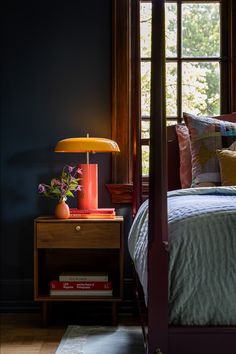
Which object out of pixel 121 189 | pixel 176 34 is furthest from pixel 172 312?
pixel 176 34

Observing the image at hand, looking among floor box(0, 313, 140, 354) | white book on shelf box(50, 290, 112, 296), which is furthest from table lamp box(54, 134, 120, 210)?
floor box(0, 313, 140, 354)

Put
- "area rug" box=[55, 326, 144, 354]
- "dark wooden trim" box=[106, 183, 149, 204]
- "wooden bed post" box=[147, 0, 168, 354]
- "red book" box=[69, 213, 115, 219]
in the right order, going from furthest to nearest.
Result: "dark wooden trim" box=[106, 183, 149, 204]
"red book" box=[69, 213, 115, 219]
"area rug" box=[55, 326, 144, 354]
"wooden bed post" box=[147, 0, 168, 354]

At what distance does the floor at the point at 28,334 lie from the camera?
2572mm

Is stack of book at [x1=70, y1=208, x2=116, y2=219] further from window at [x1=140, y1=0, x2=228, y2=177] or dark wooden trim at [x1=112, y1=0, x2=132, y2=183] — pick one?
window at [x1=140, y1=0, x2=228, y2=177]

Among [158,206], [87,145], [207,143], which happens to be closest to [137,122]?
[87,145]

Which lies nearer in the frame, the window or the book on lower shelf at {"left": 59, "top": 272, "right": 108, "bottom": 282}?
the book on lower shelf at {"left": 59, "top": 272, "right": 108, "bottom": 282}

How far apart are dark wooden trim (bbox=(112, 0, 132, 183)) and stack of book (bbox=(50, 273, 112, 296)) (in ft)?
2.20

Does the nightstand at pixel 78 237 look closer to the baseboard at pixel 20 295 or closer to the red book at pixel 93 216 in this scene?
the red book at pixel 93 216

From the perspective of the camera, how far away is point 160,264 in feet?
4.47

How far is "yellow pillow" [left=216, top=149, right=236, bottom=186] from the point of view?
8.45 feet

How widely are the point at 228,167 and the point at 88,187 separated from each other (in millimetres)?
863

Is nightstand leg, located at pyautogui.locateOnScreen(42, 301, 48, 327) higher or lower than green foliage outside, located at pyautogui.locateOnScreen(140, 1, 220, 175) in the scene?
lower

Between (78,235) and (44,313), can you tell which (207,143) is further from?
(44,313)

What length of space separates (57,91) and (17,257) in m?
1.07
